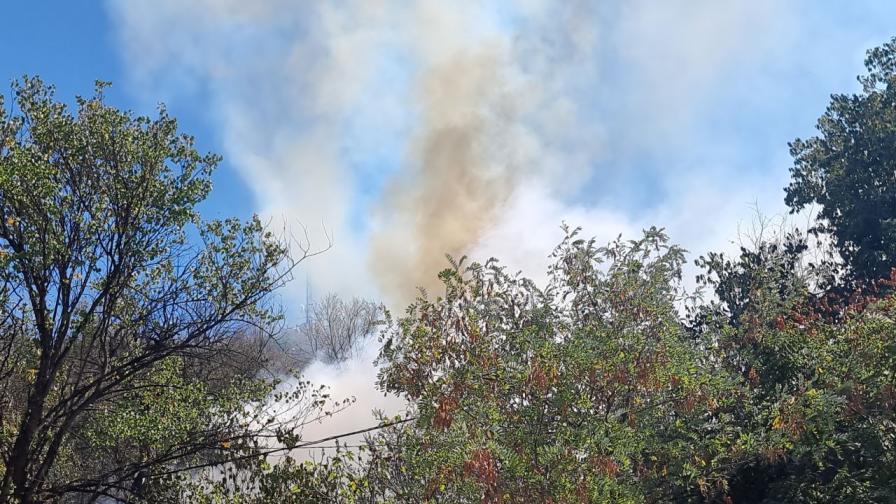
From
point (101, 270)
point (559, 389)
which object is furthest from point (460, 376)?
point (101, 270)

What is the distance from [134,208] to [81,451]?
1383 cm

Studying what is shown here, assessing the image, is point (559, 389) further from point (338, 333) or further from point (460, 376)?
point (338, 333)

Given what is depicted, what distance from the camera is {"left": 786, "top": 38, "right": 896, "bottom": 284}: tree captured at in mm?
32094

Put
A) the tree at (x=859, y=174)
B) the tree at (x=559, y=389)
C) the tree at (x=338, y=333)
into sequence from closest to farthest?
the tree at (x=559, y=389), the tree at (x=859, y=174), the tree at (x=338, y=333)

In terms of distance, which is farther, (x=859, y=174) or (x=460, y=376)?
(x=859, y=174)

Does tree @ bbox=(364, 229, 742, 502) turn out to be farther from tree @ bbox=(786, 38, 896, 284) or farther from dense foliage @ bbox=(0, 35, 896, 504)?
tree @ bbox=(786, 38, 896, 284)

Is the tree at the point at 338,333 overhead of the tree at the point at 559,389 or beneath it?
overhead

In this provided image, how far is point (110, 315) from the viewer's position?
52.9 ft

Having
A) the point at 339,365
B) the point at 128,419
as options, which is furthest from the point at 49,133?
the point at 339,365

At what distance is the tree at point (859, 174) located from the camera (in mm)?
32094

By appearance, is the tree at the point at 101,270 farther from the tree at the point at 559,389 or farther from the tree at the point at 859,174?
the tree at the point at 859,174

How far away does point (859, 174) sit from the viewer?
3322cm

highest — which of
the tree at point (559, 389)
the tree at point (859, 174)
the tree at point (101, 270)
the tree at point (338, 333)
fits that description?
the tree at point (338, 333)

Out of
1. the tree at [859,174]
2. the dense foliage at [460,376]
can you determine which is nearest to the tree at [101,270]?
the dense foliage at [460,376]
